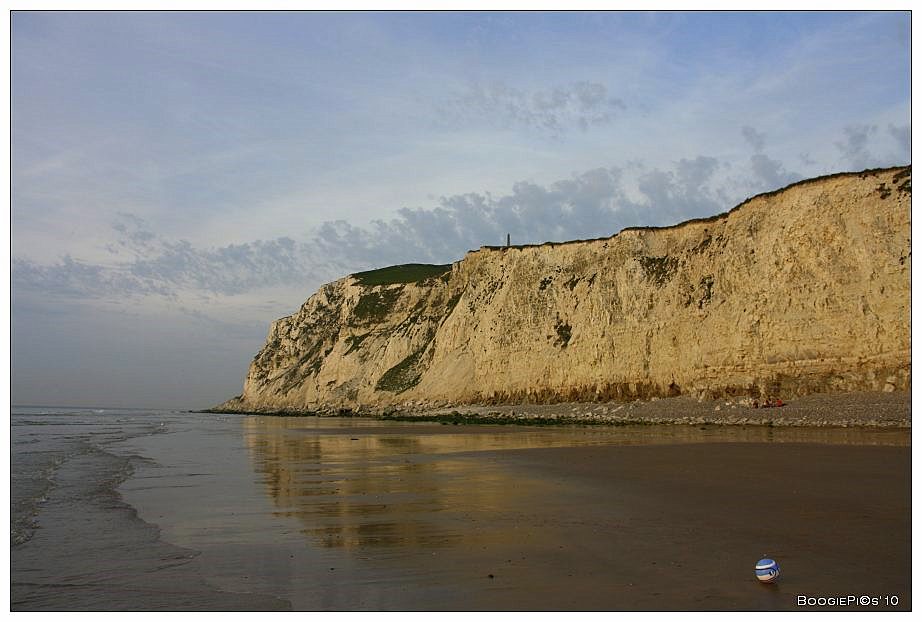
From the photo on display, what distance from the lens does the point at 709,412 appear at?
29.9m

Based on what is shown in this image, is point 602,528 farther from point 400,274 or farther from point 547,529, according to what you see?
point 400,274

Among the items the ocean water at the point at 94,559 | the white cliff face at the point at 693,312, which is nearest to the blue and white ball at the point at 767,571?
the ocean water at the point at 94,559

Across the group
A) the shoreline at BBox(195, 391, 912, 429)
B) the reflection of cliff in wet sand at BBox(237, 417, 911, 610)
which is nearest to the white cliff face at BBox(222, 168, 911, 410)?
the shoreline at BBox(195, 391, 912, 429)

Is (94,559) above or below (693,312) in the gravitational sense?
below

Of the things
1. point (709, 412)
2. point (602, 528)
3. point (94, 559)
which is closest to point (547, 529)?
point (602, 528)

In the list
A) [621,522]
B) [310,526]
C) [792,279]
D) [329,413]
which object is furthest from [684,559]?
[329,413]

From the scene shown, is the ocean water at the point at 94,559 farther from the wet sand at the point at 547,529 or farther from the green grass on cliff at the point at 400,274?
the green grass on cliff at the point at 400,274

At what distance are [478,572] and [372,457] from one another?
11625 millimetres

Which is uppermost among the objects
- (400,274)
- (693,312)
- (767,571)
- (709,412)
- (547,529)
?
(400,274)

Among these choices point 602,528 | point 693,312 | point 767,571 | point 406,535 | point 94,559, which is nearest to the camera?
point 767,571

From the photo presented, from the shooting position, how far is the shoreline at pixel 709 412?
24.0 m

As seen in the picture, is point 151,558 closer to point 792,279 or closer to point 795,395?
point 795,395

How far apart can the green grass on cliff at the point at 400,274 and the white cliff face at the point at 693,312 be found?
55.0 feet

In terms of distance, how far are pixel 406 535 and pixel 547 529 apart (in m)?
1.53
